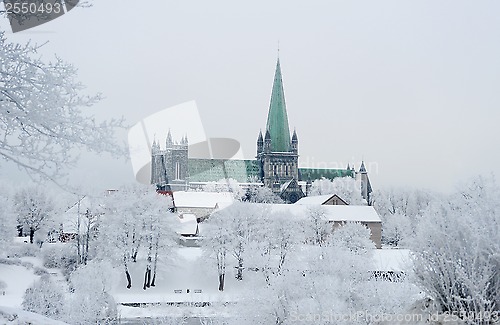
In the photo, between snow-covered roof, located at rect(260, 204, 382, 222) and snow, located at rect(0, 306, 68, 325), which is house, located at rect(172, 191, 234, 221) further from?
snow, located at rect(0, 306, 68, 325)

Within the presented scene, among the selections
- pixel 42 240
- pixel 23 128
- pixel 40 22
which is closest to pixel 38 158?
pixel 23 128

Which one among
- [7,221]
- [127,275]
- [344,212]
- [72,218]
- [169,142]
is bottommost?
[127,275]

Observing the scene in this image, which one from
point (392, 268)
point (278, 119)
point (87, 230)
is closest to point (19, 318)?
point (392, 268)

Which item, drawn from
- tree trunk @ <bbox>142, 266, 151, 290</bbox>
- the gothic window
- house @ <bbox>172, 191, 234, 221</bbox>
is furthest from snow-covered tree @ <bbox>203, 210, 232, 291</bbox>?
the gothic window

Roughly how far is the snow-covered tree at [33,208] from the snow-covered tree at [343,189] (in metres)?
52.2

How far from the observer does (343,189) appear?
316 feet

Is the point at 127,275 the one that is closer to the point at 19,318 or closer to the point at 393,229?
the point at 19,318

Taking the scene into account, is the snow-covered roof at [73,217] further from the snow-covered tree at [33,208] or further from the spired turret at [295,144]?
the spired turret at [295,144]

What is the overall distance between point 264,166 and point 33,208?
65.4 m

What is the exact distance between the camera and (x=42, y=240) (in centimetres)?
4806

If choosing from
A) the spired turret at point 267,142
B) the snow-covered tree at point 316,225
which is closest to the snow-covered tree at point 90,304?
the snow-covered tree at point 316,225

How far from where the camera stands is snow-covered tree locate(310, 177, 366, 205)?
91.8 meters

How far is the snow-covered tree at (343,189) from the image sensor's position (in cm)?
9175

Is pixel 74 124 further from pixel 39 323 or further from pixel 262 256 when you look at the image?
pixel 262 256
